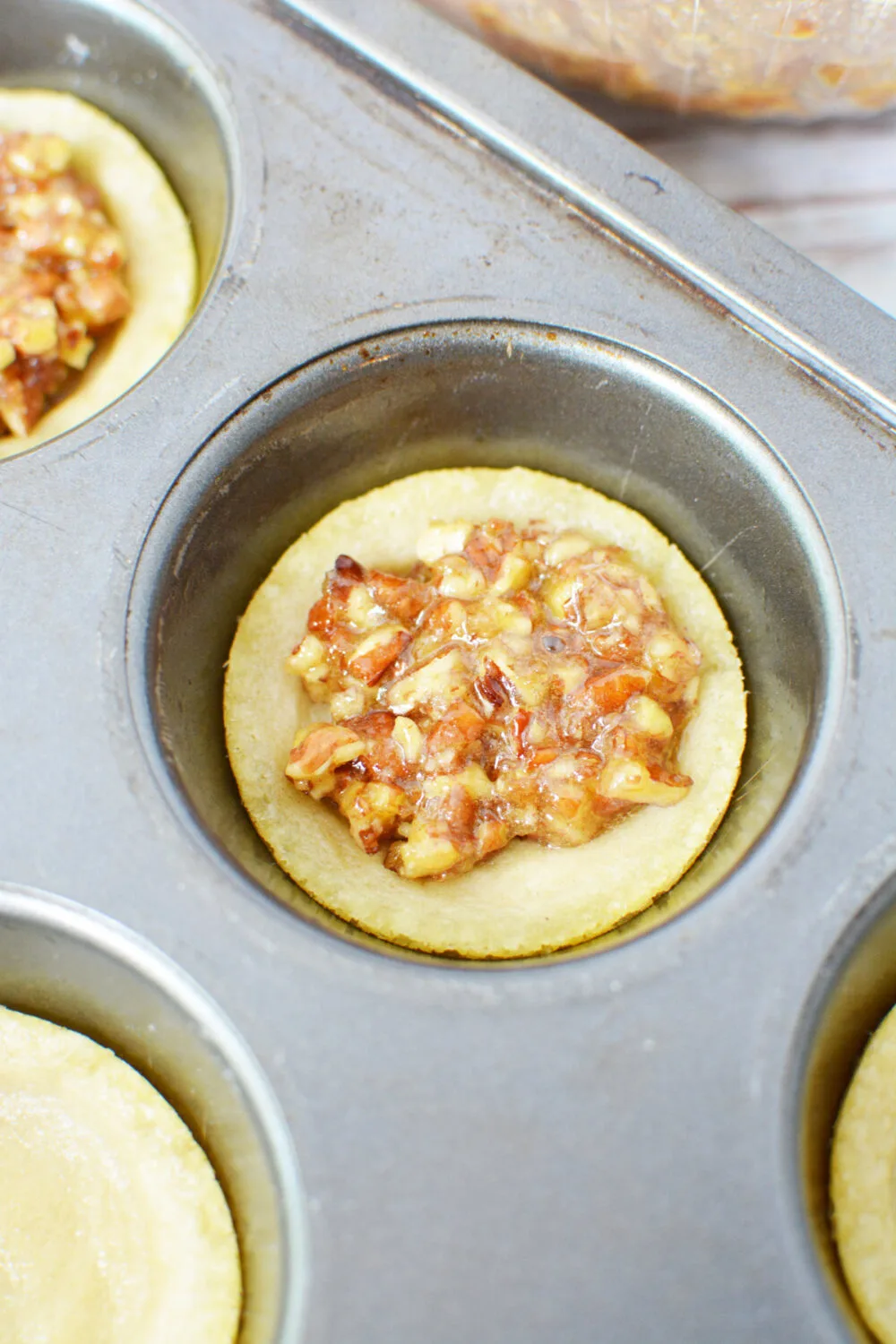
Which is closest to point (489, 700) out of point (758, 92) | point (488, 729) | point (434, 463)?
point (488, 729)

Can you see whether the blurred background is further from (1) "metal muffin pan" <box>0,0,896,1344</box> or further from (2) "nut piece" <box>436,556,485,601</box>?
(2) "nut piece" <box>436,556,485,601</box>

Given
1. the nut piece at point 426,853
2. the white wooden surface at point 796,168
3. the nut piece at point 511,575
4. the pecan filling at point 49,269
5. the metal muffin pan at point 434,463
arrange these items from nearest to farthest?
the metal muffin pan at point 434,463
the nut piece at point 426,853
the nut piece at point 511,575
the pecan filling at point 49,269
the white wooden surface at point 796,168

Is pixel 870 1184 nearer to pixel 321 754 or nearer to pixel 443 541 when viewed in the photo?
pixel 321 754

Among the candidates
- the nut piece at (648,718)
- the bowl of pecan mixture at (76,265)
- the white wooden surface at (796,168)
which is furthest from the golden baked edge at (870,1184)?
the white wooden surface at (796,168)

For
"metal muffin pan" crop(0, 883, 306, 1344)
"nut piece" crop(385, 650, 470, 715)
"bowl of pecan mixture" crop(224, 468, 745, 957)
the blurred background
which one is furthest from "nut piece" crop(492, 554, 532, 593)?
the blurred background

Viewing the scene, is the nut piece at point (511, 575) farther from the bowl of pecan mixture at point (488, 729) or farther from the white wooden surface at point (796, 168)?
the white wooden surface at point (796, 168)

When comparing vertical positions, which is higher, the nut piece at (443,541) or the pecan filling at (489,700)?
the nut piece at (443,541)

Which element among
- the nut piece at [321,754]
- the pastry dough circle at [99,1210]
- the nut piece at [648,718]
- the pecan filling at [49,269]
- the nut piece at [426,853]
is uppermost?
the pecan filling at [49,269]
